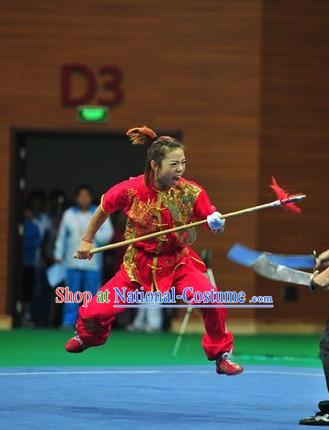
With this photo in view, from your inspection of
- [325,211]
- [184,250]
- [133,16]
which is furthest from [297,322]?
[184,250]

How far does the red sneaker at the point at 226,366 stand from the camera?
1022 centimetres

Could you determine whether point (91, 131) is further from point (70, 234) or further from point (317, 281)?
point (317, 281)

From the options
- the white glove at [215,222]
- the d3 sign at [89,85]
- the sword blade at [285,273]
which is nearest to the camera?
the white glove at [215,222]

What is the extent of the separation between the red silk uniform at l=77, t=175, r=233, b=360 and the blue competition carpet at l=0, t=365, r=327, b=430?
2.07 ft

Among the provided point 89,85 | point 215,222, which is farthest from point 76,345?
point 89,85

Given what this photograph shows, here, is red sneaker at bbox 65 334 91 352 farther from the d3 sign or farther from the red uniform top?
Answer: the d3 sign

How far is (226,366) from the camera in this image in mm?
10242

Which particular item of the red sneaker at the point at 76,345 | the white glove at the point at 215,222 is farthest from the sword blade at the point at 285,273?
the red sneaker at the point at 76,345

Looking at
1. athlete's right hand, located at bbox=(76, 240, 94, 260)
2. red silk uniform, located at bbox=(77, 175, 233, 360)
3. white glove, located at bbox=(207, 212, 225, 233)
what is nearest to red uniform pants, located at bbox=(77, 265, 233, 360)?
red silk uniform, located at bbox=(77, 175, 233, 360)

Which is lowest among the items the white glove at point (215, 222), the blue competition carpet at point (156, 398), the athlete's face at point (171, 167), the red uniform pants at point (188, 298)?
the blue competition carpet at point (156, 398)

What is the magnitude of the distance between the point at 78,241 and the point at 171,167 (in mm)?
9118

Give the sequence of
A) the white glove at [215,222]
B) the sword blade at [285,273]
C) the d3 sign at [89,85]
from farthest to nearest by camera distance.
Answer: the d3 sign at [89,85]
the sword blade at [285,273]
the white glove at [215,222]

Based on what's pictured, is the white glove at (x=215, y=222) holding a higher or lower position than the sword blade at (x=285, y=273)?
higher

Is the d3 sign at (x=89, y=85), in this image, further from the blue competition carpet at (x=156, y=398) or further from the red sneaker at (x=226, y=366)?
the red sneaker at (x=226, y=366)
